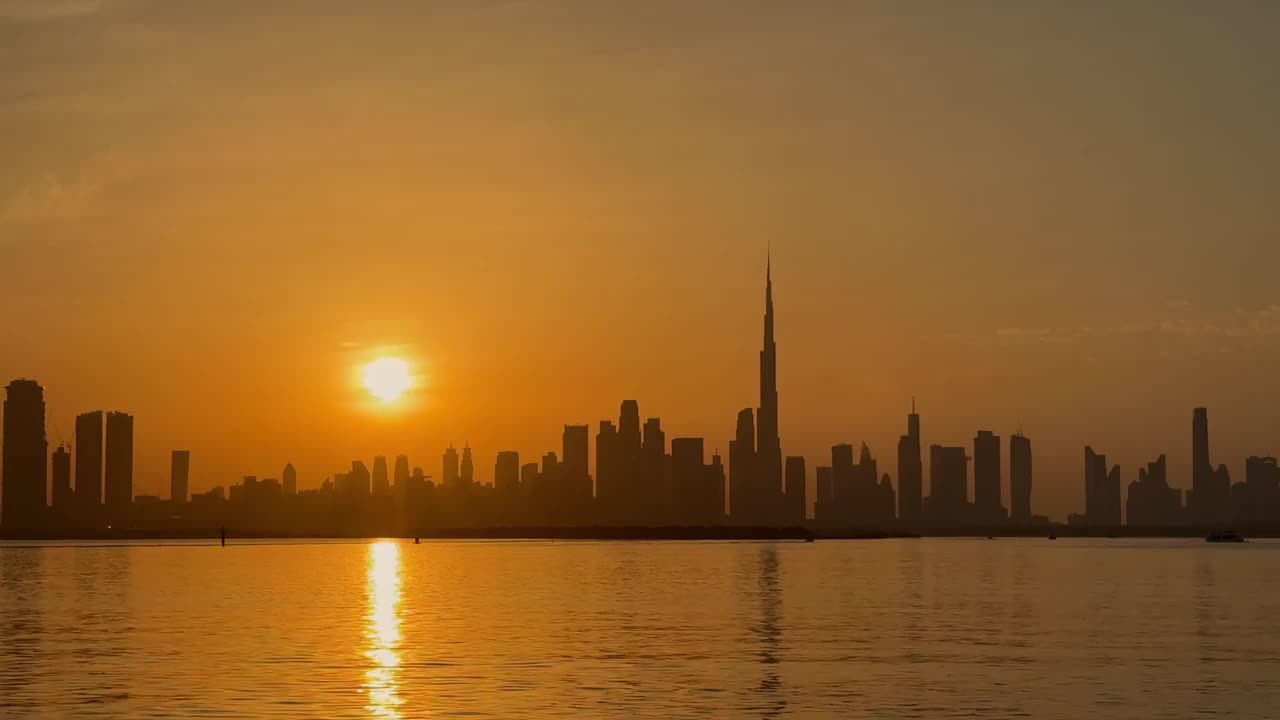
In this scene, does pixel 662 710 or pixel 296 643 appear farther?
pixel 296 643

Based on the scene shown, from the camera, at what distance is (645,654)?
8088cm

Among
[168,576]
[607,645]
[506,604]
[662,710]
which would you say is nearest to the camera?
[662,710]

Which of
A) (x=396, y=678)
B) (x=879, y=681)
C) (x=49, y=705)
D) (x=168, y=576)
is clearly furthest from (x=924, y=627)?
(x=168, y=576)

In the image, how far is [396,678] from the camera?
69188 millimetres

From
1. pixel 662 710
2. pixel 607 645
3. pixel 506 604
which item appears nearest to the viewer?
pixel 662 710

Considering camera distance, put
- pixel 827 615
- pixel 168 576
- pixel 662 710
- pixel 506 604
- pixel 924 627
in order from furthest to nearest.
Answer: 1. pixel 168 576
2. pixel 506 604
3. pixel 827 615
4. pixel 924 627
5. pixel 662 710

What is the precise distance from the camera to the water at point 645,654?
60719 mm

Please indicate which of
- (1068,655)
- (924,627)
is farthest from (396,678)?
(924,627)

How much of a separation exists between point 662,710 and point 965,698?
454 inches

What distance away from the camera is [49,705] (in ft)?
200

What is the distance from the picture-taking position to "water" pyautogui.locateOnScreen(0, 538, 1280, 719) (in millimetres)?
60719

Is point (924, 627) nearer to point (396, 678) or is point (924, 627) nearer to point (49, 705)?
point (396, 678)

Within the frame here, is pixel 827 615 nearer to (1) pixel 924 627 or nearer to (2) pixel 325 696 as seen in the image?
(1) pixel 924 627

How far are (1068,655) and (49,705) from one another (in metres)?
45.9
